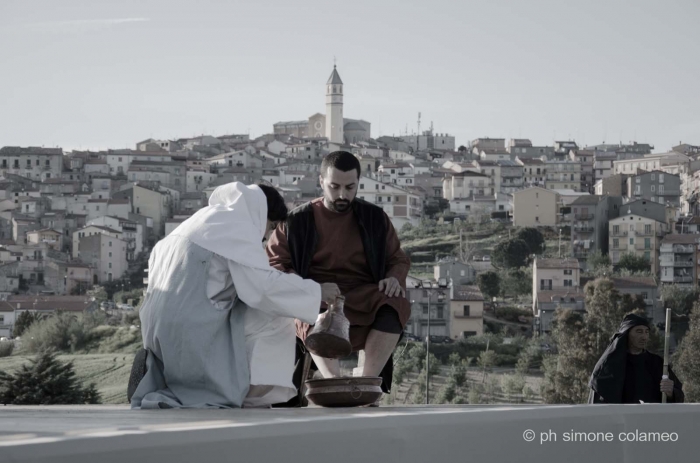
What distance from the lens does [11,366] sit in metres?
47.4

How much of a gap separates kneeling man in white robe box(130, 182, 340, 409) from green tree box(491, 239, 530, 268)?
65.3 metres

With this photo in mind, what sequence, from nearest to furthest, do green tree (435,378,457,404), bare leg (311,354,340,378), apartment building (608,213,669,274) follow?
bare leg (311,354,340,378), green tree (435,378,457,404), apartment building (608,213,669,274)

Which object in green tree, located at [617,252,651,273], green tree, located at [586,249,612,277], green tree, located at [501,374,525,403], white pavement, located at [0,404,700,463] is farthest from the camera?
green tree, located at [617,252,651,273]

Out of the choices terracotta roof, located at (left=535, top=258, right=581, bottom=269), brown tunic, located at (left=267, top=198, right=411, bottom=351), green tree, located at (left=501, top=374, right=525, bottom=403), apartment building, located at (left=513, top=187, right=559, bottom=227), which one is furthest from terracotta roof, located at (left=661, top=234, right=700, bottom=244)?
brown tunic, located at (left=267, top=198, right=411, bottom=351)

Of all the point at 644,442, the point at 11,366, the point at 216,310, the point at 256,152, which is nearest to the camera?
the point at 644,442

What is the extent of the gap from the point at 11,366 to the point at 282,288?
146 feet

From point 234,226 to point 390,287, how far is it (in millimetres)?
1126

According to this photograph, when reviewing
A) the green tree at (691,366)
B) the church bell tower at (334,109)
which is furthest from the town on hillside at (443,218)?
the green tree at (691,366)

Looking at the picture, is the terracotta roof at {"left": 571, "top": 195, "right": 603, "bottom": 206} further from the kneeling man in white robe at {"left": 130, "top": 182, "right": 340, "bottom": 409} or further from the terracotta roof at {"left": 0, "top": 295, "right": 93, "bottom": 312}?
the kneeling man in white robe at {"left": 130, "top": 182, "right": 340, "bottom": 409}

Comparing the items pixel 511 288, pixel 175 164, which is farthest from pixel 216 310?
pixel 175 164

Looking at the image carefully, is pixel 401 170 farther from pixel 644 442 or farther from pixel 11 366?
pixel 644 442

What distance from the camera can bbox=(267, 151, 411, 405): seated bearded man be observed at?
19.2ft

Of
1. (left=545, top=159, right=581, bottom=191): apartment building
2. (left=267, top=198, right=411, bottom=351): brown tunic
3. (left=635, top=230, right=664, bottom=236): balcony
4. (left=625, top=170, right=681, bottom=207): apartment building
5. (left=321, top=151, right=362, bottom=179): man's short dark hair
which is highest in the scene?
(left=545, top=159, right=581, bottom=191): apartment building

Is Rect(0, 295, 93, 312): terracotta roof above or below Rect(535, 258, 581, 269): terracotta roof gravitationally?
below
